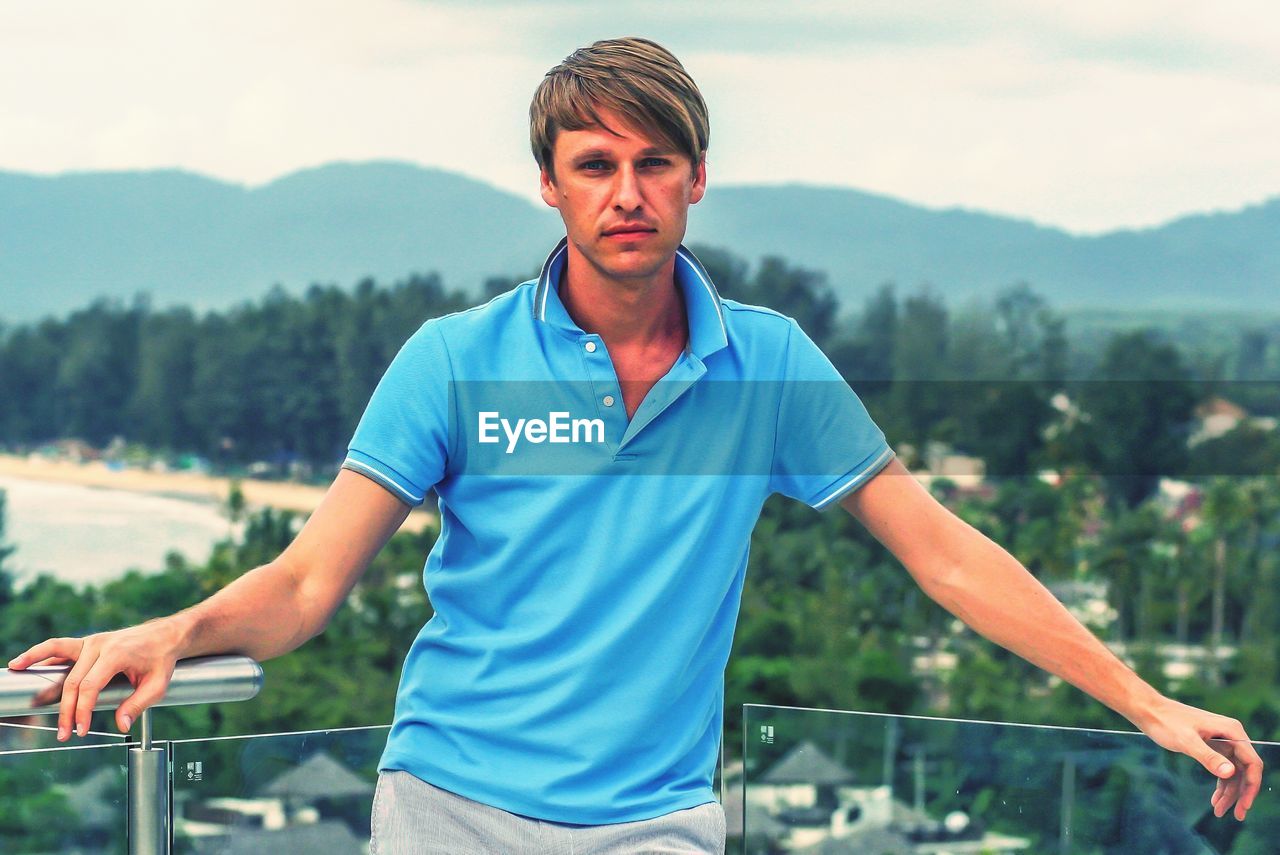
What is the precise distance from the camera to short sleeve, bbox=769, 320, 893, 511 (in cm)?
133

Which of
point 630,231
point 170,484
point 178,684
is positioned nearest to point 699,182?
point 630,231

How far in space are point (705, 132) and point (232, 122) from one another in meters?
21.5

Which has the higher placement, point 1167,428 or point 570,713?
point 1167,428

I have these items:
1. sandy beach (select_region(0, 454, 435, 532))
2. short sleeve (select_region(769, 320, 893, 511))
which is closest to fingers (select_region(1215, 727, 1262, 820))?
short sleeve (select_region(769, 320, 893, 511))

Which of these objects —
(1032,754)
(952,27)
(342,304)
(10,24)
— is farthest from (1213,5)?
(1032,754)

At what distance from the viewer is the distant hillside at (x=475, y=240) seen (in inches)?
858

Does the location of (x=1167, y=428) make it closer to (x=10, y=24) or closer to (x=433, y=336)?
(x=10, y=24)

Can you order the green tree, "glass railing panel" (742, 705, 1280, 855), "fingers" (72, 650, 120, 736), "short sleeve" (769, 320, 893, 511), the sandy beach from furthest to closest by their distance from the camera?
1. the green tree
2. the sandy beach
3. "glass railing panel" (742, 705, 1280, 855)
4. "short sleeve" (769, 320, 893, 511)
5. "fingers" (72, 650, 120, 736)

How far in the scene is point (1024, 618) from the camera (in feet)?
4.40

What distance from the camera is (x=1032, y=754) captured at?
60.1 inches

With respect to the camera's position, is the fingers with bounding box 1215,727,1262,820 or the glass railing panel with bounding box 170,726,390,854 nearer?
the fingers with bounding box 1215,727,1262,820

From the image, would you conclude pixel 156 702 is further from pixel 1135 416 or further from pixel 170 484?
pixel 1135 416

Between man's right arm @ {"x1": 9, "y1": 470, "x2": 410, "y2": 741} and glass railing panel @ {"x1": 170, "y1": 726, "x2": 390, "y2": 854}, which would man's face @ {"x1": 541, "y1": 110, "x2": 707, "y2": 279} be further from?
glass railing panel @ {"x1": 170, "y1": 726, "x2": 390, "y2": 854}

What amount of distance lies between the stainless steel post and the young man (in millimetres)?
237
